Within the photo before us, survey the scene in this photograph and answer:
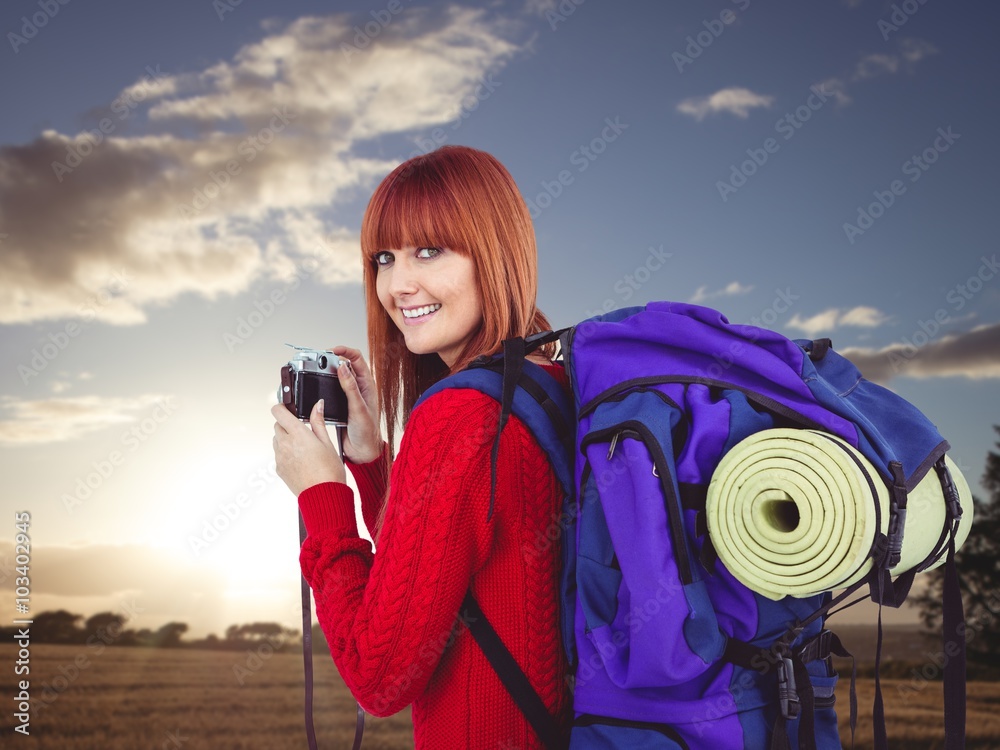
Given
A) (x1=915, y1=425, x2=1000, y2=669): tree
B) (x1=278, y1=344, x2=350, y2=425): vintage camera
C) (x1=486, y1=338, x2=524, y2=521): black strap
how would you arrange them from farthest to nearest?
(x1=915, y1=425, x2=1000, y2=669): tree → (x1=278, y1=344, x2=350, y2=425): vintage camera → (x1=486, y1=338, x2=524, y2=521): black strap

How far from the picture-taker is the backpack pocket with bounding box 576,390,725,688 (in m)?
1.70

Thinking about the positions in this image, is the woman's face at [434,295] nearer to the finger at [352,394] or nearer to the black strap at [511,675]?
the finger at [352,394]

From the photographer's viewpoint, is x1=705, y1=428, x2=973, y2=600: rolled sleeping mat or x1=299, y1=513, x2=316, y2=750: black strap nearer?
x1=705, y1=428, x2=973, y2=600: rolled sleeping mat

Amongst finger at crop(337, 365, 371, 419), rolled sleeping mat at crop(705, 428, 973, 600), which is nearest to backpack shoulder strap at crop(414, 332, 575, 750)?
rolled sleeping mat at crop(705, 428, 973, 600)

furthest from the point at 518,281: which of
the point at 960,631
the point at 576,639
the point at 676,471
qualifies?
the point at 960,631

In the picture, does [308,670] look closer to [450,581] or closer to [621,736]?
[450,581]

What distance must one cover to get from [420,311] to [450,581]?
2.83ft

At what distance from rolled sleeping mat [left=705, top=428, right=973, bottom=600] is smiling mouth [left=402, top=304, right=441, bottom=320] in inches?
41.3

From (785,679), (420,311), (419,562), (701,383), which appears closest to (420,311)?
(420,311)

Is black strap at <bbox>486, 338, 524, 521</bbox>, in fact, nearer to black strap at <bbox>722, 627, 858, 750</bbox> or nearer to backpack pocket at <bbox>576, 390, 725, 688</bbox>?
backpack pocket at <bbox>576, 390, 725, 688</bbox>

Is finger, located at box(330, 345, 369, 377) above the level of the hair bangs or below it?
below

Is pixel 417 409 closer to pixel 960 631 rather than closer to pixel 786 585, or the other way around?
pixel 786 585

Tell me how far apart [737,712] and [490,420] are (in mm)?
887

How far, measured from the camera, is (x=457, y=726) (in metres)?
2.08
